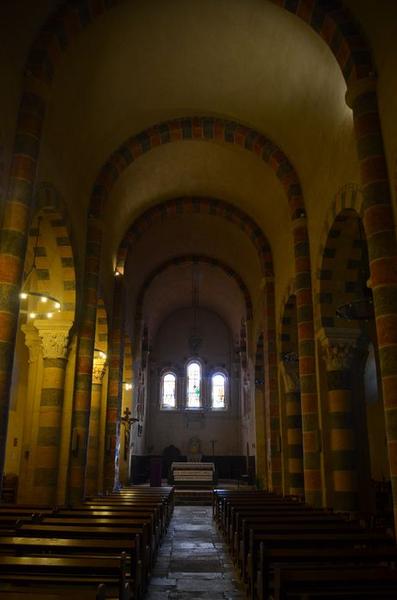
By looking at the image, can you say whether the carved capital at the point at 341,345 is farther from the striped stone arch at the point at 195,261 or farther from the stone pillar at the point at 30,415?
the striped stone arch at the point at 195,261

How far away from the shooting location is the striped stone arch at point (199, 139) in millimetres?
14453

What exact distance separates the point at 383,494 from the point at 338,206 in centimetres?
933

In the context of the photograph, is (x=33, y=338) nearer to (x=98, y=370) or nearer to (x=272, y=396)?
(x=98, y=370)

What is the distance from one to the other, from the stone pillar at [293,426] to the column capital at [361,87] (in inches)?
345

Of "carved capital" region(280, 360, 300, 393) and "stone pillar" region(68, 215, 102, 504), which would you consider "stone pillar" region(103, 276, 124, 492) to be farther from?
"carved capital" region(280, 360, 300, 393)

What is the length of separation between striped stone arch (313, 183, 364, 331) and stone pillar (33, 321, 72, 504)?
6.08 meters

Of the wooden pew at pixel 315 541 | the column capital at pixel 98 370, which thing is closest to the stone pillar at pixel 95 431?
the column capital at pixel 98 370

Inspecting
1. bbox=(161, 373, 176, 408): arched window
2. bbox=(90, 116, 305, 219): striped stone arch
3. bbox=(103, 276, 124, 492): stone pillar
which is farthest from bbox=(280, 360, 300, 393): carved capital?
bbox=(161, 373, 176, 408): arched window

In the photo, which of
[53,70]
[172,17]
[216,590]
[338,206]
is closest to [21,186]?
[53,70]

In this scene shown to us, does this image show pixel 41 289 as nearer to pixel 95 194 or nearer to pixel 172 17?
pixel 95 194

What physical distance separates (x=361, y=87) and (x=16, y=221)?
627cm

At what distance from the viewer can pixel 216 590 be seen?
7195 millimetres

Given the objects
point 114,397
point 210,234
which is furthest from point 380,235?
point 210,234

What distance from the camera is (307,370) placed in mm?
12773
